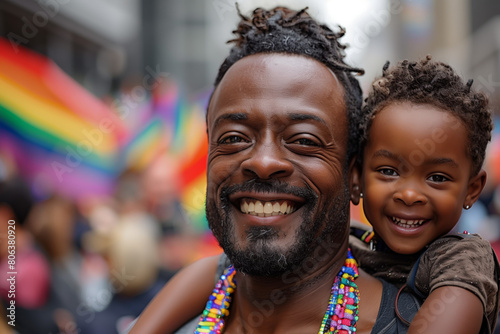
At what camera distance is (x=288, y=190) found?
6.51 ft

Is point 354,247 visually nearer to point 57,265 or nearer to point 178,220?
point 57,265

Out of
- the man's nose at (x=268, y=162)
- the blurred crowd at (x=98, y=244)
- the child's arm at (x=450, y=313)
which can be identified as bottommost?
the blurred crowd at (x=98, y=244)

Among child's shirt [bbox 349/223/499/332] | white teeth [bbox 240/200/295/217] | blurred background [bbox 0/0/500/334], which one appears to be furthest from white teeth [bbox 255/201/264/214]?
blurred background [bbox 0/0/500/334]

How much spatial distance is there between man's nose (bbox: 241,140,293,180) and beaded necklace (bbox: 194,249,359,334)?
0.48m

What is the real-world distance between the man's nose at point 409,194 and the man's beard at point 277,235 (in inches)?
9.3

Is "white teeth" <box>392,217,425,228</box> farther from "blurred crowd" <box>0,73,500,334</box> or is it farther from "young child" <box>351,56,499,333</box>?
"blurred crowd" <box>0,73,500,334</box>

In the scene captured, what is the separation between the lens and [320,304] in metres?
2.12

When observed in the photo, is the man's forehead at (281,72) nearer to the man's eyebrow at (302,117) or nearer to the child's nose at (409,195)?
the man's eyebrow at (302,117)

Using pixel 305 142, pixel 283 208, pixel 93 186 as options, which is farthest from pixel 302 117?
pixel 93 186

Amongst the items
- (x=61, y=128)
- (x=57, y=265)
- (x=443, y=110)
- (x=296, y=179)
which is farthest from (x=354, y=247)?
(x=61, y=128)

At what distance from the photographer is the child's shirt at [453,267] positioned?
5.60ft

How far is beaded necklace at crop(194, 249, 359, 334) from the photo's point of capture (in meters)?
A: 2.00

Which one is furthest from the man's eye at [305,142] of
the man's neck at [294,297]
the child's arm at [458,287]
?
the child's arm at [458,287]

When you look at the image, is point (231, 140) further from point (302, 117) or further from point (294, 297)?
point (294, 297)
